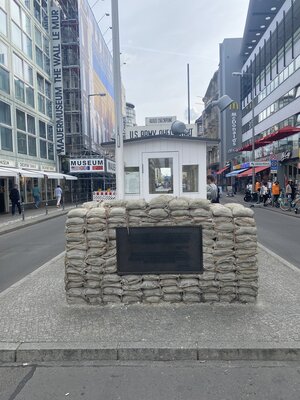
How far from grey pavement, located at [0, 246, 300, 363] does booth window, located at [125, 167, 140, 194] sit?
10.3ft

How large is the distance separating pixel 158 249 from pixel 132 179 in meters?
3.22

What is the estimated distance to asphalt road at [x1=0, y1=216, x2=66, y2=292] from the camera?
6975 millimetres

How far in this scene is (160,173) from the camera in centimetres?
759

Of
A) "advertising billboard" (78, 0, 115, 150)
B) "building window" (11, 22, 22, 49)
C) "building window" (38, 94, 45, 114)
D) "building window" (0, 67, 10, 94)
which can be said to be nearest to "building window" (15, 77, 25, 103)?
"building window" (0, 67, 10, 94)

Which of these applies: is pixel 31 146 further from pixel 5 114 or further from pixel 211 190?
pixel 211 190

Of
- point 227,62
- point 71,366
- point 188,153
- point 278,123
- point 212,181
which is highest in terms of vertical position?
point 227,62

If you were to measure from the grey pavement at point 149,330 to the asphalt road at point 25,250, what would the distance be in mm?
1875

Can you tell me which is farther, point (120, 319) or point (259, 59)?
point (259, 59)

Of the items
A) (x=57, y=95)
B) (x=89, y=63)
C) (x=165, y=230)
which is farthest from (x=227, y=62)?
(x=165, y=230)

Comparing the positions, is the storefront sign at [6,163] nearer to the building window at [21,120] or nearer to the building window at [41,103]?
the building window at [21,120]

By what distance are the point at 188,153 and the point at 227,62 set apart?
50.8 meters

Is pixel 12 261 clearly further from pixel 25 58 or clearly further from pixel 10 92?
pixel 25 58

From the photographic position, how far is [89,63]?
37844 millimetres

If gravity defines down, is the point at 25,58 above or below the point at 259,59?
below
